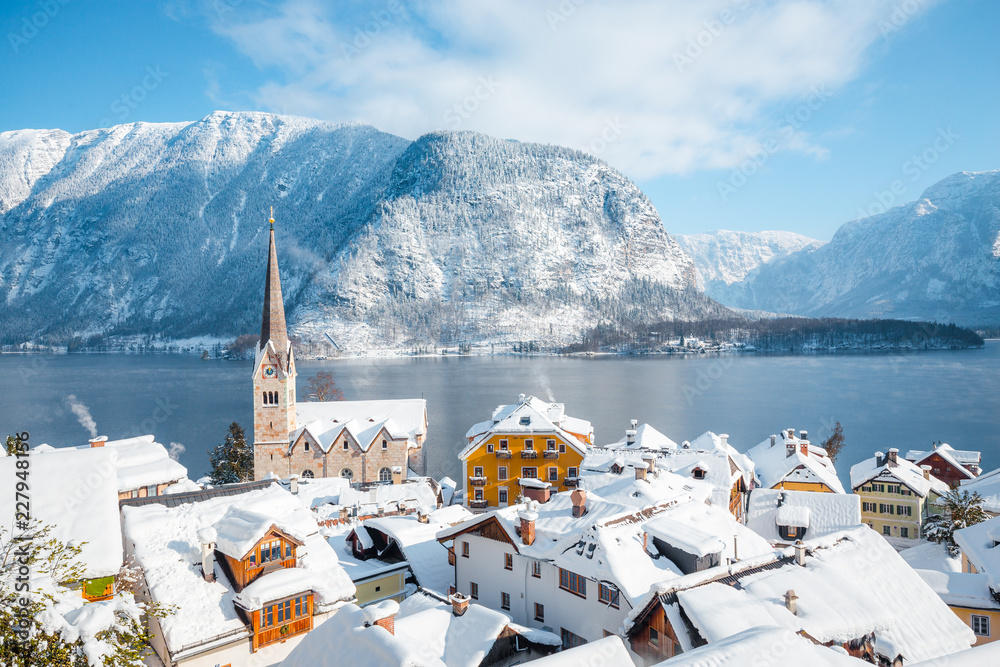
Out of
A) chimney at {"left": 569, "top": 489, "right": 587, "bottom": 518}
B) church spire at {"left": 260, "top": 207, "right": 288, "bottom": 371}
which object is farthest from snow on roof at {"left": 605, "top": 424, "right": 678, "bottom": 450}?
church spire at {"left": 260, "top": 207, "right": 288, "bottom": 371}

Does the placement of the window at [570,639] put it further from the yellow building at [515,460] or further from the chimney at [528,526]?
the yellow building at [515,460]

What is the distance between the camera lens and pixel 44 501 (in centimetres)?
1344

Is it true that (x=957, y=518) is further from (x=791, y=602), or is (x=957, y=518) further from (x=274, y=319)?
(x=274, y=319)

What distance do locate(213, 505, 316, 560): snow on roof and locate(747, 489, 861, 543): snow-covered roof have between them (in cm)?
2378

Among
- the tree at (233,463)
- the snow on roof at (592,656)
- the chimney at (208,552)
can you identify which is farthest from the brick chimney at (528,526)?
the tree at (233,463)

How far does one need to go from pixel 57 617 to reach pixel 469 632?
26.0 ft

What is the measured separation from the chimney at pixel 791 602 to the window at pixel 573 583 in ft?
17.0

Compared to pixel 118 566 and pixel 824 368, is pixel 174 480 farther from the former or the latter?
pixel 824 368

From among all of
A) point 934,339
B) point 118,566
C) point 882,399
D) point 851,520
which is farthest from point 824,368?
point 118,566

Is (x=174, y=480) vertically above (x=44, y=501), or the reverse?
(x=44, y=501)

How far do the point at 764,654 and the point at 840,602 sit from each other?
6.86 meters

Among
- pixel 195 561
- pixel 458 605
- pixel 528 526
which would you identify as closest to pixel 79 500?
pixel 195 561

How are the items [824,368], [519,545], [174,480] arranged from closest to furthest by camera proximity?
[519,545] → [174,480] → [824,368]

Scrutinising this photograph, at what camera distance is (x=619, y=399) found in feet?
314
